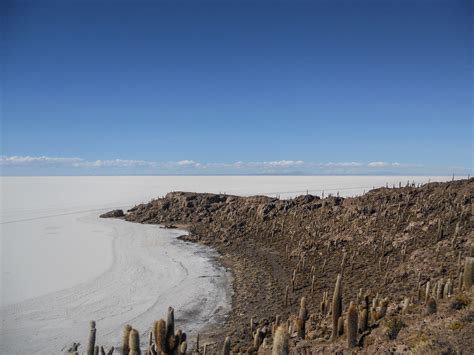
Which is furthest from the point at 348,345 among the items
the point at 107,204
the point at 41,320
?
the point at 107,204

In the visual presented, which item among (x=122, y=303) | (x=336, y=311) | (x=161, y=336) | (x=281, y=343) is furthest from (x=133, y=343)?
(x=122, y=303)

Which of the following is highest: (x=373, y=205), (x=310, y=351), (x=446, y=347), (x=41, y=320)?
(x=373, y=205)

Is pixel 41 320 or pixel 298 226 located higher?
pixel 298 226

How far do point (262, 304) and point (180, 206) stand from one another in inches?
968

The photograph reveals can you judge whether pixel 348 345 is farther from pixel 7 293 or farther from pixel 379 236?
pixel 7 293

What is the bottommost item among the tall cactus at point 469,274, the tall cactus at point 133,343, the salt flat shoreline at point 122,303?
the salt flat shoreline at point 122,303

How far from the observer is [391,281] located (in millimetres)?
16078

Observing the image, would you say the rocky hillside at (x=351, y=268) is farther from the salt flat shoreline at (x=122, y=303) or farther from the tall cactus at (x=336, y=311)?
the salt flat shoreline at (x=122, y=303)

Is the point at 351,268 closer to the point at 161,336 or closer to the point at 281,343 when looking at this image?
the point at 281,343

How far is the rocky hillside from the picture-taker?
964cm

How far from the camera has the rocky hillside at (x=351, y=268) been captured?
9.64m

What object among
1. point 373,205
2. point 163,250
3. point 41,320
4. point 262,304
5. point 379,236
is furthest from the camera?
point 163,250

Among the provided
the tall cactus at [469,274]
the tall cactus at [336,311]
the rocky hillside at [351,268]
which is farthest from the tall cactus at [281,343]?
the tall cactus at [469,274]

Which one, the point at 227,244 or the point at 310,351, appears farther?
the point at 227,244
